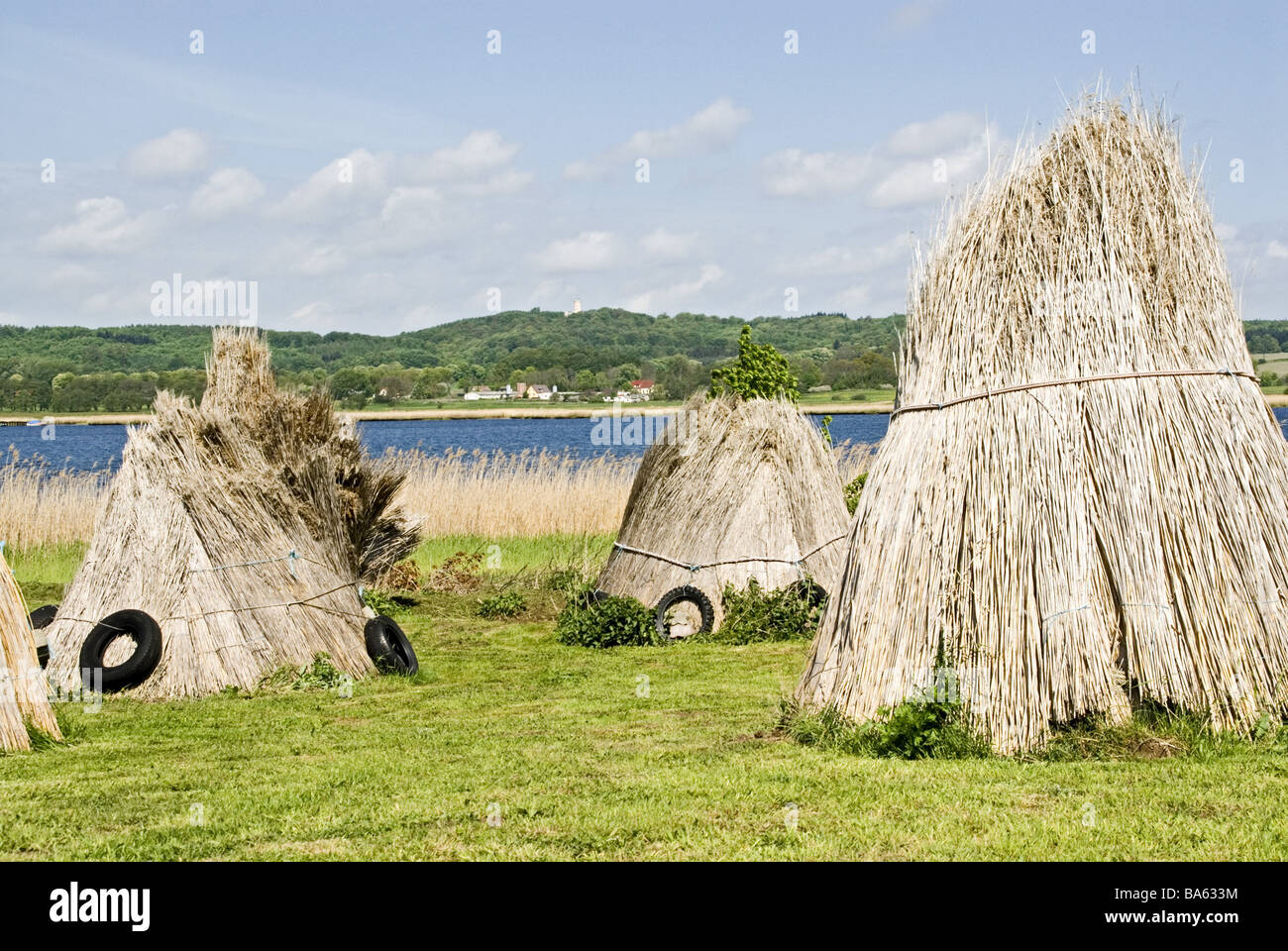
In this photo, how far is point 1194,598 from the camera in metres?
7.53

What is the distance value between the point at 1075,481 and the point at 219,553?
752cm

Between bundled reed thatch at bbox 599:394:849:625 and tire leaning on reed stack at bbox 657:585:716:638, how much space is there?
0.61 ft

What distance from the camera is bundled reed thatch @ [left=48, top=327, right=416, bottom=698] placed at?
11336 mm

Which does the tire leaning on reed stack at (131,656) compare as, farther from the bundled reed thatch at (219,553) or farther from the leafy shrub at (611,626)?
the leafy shrub at (611,626)

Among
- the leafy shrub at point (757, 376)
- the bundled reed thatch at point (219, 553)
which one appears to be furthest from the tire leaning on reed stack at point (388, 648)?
the leafy shrub at point (757, 376)

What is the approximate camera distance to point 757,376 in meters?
16.0

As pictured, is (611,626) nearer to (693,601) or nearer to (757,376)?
(693,601)

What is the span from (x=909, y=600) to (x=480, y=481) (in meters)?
17.3

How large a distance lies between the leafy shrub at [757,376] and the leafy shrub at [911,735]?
8094 millimetres

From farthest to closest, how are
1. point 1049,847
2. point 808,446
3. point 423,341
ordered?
point 423,341 < point 808,446 < point 1049,847

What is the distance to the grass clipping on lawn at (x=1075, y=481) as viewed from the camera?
24.7ft

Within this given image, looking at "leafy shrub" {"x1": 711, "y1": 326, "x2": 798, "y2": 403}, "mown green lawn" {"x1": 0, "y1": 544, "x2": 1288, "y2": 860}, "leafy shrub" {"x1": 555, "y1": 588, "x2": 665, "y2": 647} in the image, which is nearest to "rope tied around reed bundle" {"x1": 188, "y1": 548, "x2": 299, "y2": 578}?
"mown green lawn" {"x1": 0, "y1": 544, "x2": 1288, "y2": 860}
